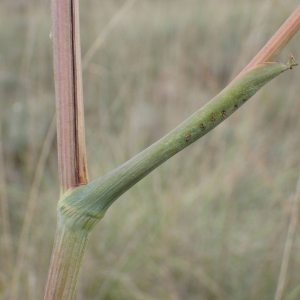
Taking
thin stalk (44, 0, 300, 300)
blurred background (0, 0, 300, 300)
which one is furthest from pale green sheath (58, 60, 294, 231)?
blurred background (0, 0, 300, 300)

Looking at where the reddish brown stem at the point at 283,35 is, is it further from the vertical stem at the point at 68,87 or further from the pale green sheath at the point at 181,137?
the vertical stem at the point at 68,87

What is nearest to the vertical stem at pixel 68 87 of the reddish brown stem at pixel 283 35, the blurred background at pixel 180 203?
the reddish brown stem at pixel 283 35

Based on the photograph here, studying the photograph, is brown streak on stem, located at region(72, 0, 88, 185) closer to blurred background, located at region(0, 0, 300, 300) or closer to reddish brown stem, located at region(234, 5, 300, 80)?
reddish brown stem, located at region(234, 5, 300, 80)

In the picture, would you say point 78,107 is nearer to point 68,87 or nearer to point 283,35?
point 68,87

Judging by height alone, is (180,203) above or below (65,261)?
above

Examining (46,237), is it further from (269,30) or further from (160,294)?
(269,30)

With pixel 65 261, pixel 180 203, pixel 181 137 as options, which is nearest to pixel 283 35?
pixel 181 137
